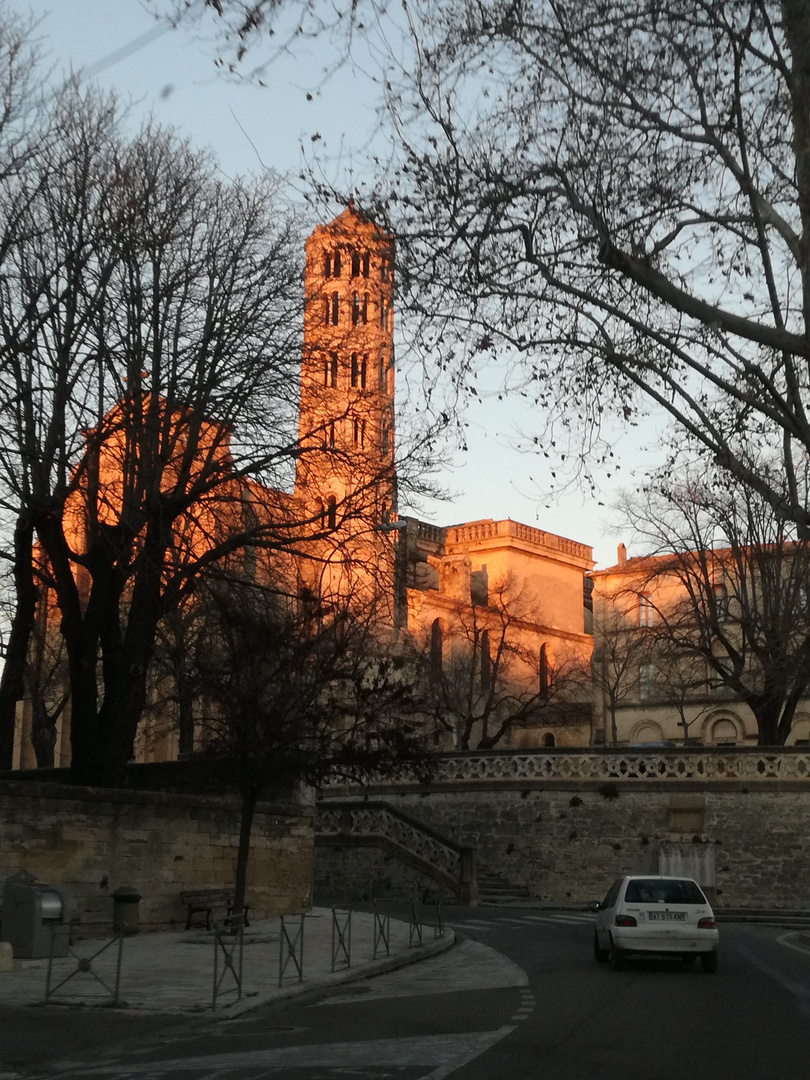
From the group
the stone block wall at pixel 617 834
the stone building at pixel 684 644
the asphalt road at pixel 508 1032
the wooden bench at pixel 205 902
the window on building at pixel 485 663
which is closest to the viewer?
the asphalt road at pixel 508 1032

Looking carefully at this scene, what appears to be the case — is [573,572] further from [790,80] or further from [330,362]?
[790,80]

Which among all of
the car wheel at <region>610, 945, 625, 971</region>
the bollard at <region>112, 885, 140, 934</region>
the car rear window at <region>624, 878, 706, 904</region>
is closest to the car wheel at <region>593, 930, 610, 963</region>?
the car wheel at <region>610, 945, 625, 971</region>

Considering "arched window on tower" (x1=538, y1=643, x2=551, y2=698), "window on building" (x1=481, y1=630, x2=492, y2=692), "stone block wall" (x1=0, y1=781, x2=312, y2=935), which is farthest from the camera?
"arched window on tower" (x1=538, y1=643, x2=551, y2=698)

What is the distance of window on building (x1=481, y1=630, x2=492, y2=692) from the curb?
36286mm

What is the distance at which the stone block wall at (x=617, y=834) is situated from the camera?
113 feet

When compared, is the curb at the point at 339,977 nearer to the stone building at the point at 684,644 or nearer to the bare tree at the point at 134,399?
the bare tree at the point at 134,399

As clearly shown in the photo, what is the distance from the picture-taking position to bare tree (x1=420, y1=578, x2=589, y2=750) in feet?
182

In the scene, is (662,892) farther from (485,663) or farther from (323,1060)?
(485,663)

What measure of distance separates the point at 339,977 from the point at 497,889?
22.2 m

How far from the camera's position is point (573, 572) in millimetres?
76562

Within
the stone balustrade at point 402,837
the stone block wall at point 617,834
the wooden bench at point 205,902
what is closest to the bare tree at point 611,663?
the stone block wall at point 617,834

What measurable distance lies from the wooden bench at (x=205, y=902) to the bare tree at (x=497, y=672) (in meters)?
29.3

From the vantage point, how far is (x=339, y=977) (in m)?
15.5

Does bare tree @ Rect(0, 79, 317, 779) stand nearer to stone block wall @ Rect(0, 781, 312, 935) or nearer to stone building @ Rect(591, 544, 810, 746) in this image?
stone block wall @ Rect(0, 781, 312, 935)
